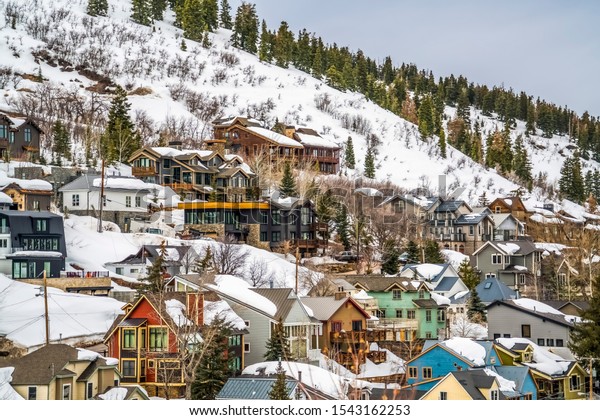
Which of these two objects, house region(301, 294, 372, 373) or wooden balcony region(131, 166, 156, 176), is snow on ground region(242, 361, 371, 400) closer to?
house region(301, 294, 372, 373)

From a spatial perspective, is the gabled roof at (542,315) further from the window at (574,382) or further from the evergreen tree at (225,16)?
the evergreen tree at (225,16)

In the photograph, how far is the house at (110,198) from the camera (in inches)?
1548

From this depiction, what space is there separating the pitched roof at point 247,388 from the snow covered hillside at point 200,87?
43603 mm

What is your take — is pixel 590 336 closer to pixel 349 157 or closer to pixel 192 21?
pixel 349 157

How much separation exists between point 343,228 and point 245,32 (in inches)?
1823

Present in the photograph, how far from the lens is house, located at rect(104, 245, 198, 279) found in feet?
107

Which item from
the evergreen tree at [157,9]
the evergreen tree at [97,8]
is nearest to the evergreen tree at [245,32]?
the evergreen tree at [157,9]

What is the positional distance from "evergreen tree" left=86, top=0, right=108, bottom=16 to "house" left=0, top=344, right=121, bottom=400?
67818mm

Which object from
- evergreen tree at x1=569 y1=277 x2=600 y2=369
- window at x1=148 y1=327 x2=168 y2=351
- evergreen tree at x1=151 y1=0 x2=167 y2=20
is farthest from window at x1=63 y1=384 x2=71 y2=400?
evergreen tree at x1=151 y1=0 x2=167 y2=20

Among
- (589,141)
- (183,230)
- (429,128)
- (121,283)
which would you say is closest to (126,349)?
(121,283)

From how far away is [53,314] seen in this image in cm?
2614

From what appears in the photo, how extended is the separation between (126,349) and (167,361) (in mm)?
1814

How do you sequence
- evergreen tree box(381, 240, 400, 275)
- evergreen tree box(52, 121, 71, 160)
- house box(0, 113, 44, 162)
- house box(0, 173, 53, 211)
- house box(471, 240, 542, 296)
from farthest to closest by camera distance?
evergreen tree box(52, 121, 71, 160) < house box(471, 240, 542, 296) < house box(0, 113, 44, 162) < evergreen tree box(381, 240, 400, 275) < house box(0, 173, 53, 211)

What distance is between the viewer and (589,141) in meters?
86.7
